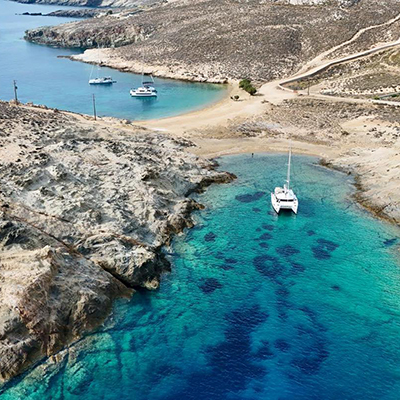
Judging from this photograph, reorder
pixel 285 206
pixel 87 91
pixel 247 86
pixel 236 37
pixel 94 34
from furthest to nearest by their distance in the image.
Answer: pixel 94 34, pixel 236 37, pixel 87 91, pixel 247 86, pixel 285 206

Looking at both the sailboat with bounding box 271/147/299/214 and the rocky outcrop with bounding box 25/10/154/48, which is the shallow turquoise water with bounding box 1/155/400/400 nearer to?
the sailboat with bounding box 271/147/299/214

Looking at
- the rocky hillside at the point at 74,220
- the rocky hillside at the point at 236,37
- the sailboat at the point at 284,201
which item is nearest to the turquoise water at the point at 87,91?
the rocky hillside at the point at 236,37

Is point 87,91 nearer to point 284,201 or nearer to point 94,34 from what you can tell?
point 94,34

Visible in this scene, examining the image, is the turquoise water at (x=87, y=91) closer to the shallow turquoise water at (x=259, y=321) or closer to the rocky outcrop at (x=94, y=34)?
the rocky outcrop at (x=94, y=34)

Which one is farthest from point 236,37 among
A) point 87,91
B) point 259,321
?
point 259,321

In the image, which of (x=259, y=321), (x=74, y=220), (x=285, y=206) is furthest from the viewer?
(x=285, y=206)

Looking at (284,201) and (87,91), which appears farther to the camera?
(87,91)

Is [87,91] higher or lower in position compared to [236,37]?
lower

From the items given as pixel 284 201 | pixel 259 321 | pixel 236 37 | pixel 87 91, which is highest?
pixel 236 37
